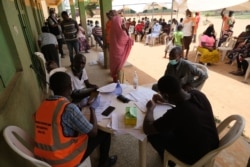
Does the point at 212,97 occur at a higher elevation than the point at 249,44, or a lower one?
lower

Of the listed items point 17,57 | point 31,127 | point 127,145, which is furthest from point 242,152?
point 17,57

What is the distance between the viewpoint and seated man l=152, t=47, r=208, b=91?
7.65 ft

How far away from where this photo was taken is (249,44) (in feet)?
16.2

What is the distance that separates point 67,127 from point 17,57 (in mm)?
1610

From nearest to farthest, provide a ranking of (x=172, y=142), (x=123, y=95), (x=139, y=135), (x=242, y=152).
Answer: (x=139, y=135)
(x=172, y=142)
(x=123, y=95)
(x=242, y=152)

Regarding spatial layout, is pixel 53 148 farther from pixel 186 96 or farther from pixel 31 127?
pixel 31 127

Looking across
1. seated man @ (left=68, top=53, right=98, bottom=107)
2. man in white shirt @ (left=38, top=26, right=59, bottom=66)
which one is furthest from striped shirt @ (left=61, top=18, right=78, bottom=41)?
seated man @ (left=68, top=53, right=98, bottom=107)

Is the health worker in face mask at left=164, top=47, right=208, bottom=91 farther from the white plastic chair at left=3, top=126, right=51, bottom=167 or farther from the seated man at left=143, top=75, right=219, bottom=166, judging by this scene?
the white plastic chair at left=3, top=126, right=51, bottom=167

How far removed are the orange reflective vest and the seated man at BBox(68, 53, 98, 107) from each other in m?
0.82

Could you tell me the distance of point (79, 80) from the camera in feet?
7.79

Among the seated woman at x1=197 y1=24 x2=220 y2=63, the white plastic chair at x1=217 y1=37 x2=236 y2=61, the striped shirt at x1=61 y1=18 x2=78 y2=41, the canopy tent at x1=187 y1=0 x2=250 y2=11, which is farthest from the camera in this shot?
the white plastic chair at x1=217 y1=37 x2=236 y2=61

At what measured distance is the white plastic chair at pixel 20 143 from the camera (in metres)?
1.14

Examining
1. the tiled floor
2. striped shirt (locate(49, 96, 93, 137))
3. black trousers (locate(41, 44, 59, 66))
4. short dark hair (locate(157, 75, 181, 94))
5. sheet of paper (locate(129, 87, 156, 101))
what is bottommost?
the tiled floor

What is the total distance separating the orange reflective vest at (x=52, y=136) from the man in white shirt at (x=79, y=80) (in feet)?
2.70
